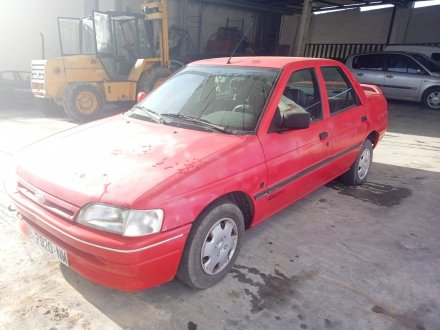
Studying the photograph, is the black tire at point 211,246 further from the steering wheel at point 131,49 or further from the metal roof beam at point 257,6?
the metal roof beam at point 257,6

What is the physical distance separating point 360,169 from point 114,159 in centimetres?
321

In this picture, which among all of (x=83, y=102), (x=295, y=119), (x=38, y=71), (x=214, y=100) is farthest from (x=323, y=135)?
(x=38, y=71)

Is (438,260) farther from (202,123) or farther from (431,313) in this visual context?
(202,123)

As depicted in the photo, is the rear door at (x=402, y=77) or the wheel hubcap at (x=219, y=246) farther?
the rear door at (x=402, y=77)

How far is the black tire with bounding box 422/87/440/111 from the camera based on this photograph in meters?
10.4

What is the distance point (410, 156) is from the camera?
5.91 metres

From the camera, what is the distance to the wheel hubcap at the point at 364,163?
4293mm

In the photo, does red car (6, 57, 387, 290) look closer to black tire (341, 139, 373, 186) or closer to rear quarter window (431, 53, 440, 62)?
black tire (341, 139, 373, 186)

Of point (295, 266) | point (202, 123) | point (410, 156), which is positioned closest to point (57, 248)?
point (202, 123)

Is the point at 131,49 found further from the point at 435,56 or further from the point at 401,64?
the point at 435,56

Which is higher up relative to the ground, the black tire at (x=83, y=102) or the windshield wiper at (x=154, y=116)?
the windshield wiper at (x=154, y=116)

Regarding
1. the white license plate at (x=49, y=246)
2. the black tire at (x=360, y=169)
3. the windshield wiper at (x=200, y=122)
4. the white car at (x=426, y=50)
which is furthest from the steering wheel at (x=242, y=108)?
the white car at (x=426, y=50)

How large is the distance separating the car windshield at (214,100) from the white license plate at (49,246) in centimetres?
125

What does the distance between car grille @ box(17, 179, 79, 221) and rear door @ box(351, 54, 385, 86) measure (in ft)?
36.7
